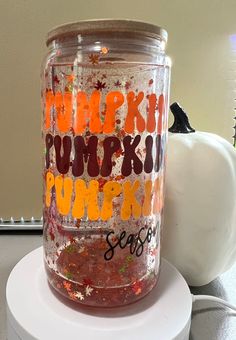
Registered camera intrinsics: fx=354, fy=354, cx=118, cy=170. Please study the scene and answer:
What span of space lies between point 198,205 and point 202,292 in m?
0.14

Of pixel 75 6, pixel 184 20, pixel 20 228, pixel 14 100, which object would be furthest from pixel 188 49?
pixel 20 228

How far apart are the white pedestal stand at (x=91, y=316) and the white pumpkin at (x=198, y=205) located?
72 millimetres

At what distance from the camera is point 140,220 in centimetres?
41

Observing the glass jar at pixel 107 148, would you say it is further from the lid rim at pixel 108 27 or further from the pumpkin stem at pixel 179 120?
the pumpkin stem at pixel 179 120

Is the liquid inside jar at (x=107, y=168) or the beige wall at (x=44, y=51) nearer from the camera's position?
the liquid inside jar at (x=107, y=168)

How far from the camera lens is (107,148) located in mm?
373

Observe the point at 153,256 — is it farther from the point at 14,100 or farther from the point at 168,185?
the point at 14,100

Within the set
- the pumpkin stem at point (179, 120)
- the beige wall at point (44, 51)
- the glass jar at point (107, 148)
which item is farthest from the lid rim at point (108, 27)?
the beige wall at point (44, 51)

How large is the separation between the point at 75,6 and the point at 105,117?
0.34 metres

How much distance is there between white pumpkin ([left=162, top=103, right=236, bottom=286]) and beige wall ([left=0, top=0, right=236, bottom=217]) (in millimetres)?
191

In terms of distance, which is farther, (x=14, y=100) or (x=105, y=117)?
(x=14, y=100)

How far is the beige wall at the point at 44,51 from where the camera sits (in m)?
0.61

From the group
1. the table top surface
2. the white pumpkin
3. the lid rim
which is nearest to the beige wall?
the table top surface

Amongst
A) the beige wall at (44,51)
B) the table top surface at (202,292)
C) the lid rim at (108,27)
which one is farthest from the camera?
the beige wall at (44,51)
